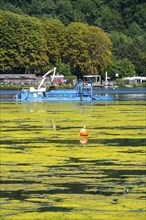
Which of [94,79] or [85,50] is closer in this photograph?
[94,79]

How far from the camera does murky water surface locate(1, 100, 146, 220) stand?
60.8 feet

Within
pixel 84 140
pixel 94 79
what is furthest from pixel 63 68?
pixel 84 140

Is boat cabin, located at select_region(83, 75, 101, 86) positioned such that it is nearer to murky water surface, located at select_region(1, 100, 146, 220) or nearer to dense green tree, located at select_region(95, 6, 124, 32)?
dense green tree, located at select_region(95, 6, 124, 32)

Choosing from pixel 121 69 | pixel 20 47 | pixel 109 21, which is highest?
pixel 109 21

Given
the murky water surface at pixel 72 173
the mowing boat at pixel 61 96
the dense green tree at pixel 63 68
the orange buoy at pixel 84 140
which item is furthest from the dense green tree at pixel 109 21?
the orange buoy at pixel 84 140

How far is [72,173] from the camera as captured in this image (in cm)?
2289

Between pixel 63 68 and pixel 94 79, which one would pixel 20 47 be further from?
pixel 94 79

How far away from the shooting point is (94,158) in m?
25.9

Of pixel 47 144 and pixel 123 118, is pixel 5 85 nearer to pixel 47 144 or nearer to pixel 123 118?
pixel 123 118

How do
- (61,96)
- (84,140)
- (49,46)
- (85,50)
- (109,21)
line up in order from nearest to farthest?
(84,140) → (61,96) → (49,46) → (85,50) → (109,21)

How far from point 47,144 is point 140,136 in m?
4.00

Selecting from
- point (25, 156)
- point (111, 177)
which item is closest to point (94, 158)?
point (25, 156)

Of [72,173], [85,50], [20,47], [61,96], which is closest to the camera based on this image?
[72,173]

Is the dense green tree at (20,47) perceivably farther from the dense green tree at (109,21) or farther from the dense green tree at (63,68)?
the dense green tree at (109,21)
